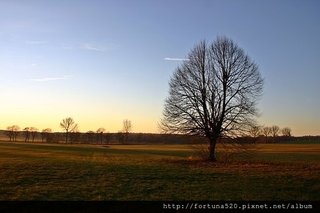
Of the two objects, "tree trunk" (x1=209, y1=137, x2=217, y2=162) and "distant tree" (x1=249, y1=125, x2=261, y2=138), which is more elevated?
"distant tree" (x1=249, y1=125, x2=261, y2=138)

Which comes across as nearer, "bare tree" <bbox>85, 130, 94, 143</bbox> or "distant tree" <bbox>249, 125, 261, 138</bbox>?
"distant tree" <bbox>249, 125, 261, 138</bbox>

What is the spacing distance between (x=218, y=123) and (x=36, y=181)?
23.9 metres

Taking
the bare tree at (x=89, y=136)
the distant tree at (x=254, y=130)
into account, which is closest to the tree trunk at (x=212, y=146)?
the distant tree at (x=254, y=130)

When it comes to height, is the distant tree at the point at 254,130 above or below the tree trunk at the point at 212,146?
above

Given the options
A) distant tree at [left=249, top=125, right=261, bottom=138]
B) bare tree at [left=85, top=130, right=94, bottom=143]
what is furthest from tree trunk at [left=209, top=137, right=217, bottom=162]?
bare tree at [left=85, top=130, right=94, bottom=143]

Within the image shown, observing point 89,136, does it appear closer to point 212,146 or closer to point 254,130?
point 212,146

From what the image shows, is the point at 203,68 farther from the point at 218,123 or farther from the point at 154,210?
the point at 154,210

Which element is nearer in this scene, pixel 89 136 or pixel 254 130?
pixel 254 130

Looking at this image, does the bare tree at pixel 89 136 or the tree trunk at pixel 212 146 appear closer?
the tree trunk at pixel 212 146

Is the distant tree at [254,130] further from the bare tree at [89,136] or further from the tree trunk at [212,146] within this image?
the bare tree at [89,136]

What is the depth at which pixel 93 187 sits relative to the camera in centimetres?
1877

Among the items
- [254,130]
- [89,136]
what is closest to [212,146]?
[254,130]

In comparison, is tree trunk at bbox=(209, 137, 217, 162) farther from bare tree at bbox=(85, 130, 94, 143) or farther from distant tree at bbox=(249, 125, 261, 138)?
bare tree at bbox=(85, 130, 94, 143)

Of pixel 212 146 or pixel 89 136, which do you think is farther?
pixel 89 136
